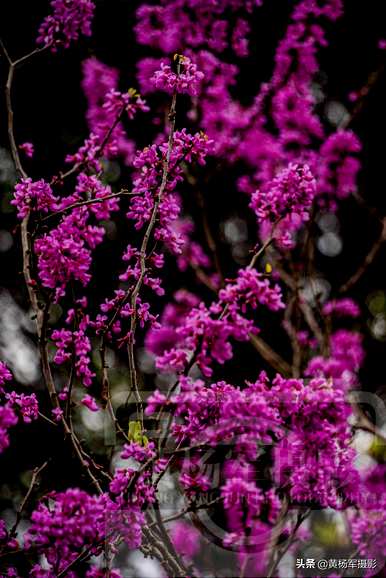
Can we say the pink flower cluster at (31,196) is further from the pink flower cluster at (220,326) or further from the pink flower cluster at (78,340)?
the pink flower cluster at (220,326)

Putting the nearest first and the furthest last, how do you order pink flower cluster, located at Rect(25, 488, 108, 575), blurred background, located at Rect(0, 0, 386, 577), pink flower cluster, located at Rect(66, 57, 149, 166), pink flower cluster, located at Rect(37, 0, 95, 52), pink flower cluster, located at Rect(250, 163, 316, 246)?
pink flower cluster, located at Rect(25, 488, 108, 575), pink flower cluster, located at Rect(250, 163, 316, 246), pink flower cluster, located at Rect(66, 57, 149, 166), pink flower cluster, located at Rect(37, 0, 95, 52), blurred background, located at Rect(0, 0, 386, 577)

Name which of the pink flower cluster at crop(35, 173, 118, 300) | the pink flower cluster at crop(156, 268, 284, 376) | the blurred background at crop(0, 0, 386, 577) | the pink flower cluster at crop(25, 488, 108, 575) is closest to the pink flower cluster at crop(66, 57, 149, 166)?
the pink flower cluster at crop(35, 173, 118, 300)

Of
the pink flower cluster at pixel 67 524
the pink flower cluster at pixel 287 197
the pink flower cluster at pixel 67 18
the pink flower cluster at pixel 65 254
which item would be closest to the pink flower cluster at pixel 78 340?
the pink flower cluster at pixel 65 254

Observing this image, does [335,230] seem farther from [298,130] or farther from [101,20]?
[101,20]

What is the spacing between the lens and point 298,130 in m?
4.69

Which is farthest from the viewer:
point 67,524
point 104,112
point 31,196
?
point 104,112

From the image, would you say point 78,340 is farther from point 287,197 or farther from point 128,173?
point 128,173

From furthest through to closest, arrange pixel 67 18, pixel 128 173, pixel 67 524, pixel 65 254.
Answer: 1. pixel 128 173
2. pixel 67 18
3. pixel 65 254
4. pixel 67 524

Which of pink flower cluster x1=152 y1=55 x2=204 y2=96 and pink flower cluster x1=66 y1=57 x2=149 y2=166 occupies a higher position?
pink flower cluster x1=66 y1=57 x2=149 y2=166

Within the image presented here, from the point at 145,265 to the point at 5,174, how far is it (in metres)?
3.14

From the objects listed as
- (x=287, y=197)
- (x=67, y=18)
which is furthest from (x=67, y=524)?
(x=67, y=18)

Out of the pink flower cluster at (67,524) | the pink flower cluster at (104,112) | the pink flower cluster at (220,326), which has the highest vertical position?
the pink flower cluster at (104,112)

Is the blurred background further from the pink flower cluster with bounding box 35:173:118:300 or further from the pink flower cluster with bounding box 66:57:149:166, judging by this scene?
the pink flower cluster with bounding box 35:173:118:300

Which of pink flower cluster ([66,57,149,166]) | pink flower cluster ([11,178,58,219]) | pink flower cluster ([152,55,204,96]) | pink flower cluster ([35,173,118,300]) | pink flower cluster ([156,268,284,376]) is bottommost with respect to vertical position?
pink flower cluster ([156,268,284,376])
